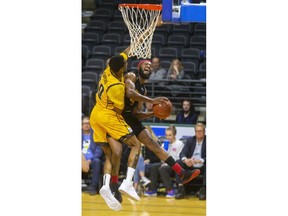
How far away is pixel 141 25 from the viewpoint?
8219 millimetres

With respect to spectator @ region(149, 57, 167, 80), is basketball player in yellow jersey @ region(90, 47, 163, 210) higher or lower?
lower

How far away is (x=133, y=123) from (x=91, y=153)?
1055 mm

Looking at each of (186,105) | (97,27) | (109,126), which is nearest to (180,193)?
(186,105)

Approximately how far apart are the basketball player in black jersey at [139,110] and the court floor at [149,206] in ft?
1.86

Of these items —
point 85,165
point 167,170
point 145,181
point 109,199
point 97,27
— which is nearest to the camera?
point 109,199

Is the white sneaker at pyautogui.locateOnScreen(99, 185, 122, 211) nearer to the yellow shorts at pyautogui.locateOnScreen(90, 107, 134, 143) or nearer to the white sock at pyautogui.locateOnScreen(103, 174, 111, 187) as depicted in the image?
the white sock at pyautogui.locateOnScreen(103, 174, 111, 187)

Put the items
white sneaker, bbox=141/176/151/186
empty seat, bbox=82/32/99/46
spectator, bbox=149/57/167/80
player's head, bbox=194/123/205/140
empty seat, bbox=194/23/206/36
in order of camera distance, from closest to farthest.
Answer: player's head, bbox=194/123/205/140 → white sneaker, bbox=141/176/151/186 → spectator, bbox=149/57/167/80 → empty seat, bbox=194/23/206/36 → empty seat, bbox=82/32/99/46

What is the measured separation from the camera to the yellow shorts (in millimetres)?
8266

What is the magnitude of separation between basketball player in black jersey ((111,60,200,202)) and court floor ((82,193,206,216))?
57cm

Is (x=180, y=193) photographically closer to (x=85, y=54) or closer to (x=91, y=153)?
(x=91, y=153)

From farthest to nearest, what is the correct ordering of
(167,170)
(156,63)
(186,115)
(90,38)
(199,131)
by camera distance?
(90,38) → (156,63) → (186,115) → (167,170) → (199,131)

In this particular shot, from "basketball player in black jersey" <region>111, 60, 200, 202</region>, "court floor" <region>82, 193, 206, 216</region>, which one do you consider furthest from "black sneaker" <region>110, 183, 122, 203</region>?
"court floor" <region>82, 193, 206, 216</region>

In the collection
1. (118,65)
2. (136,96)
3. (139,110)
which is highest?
(118,65)

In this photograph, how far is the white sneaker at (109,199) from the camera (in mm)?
8352
